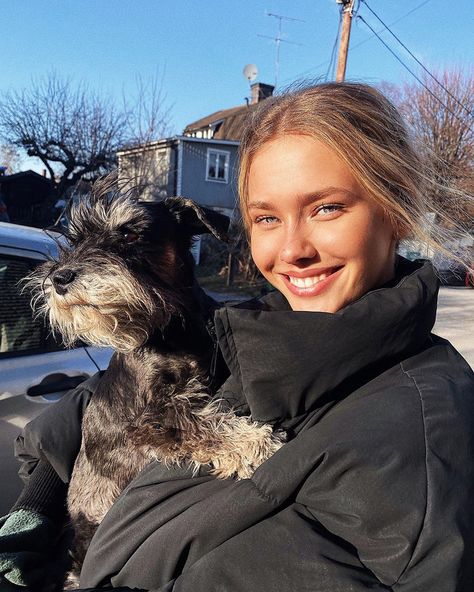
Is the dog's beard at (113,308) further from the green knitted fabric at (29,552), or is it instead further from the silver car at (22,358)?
the green knitted fabric at (29,552)

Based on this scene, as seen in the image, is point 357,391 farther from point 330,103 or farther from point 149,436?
point 149,436

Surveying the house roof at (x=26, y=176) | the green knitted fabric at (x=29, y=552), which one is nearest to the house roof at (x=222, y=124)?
the house roof at (x=26, y=176)

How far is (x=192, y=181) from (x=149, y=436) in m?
34.5

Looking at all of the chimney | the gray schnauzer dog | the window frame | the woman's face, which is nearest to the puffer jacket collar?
the woman's face

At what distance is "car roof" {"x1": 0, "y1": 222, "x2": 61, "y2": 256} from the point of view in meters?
3.31

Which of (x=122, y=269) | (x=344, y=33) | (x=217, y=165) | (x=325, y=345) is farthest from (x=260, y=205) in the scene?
(x=217, y=165)

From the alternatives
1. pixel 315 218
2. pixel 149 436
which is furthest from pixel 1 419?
pixel 315 218

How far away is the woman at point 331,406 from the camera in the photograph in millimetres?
1212

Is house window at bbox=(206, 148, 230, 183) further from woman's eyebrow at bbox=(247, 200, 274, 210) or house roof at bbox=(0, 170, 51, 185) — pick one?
woman's eyebrow at bbox=(247, 200, 274, 210)

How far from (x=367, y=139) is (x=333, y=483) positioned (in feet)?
3.36

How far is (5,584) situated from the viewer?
6.32 feet

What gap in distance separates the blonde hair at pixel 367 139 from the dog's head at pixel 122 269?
0.96 m

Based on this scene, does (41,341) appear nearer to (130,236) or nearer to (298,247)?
(130,236)

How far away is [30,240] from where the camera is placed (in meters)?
3.40
